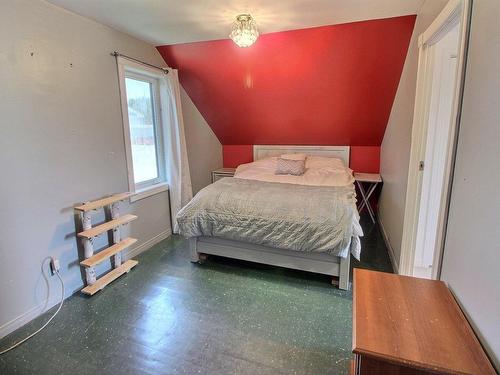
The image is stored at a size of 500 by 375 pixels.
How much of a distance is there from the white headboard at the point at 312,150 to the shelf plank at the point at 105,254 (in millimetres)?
2419

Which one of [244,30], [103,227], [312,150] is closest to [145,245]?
[103,227]

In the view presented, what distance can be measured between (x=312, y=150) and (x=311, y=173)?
2.14ft

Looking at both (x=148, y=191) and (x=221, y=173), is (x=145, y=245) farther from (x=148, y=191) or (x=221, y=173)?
(x=221, y=173)

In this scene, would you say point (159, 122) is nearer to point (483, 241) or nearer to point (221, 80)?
point (221, 80)

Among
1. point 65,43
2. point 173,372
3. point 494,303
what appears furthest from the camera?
point 65,43

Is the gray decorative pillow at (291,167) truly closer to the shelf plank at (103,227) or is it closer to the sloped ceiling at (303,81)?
the sloped ceiling at (303,81)

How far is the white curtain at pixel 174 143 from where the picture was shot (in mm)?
3180

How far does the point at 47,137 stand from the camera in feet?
6.63

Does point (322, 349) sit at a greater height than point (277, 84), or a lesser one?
lesser

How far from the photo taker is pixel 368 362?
2.95 ft

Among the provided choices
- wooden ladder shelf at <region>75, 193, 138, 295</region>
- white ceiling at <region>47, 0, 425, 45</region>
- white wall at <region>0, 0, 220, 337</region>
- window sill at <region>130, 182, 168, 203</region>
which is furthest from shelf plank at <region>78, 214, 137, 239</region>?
white ceiling at <region>47, 0, 425, 45</region>

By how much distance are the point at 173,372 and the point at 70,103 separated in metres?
2.04

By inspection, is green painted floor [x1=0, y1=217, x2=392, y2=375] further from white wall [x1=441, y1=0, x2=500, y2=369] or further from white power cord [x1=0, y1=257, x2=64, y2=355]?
white wall [x1=441, y1=0, x2=500, y2=369]

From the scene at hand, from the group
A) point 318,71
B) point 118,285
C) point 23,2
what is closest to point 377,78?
point 318,71
